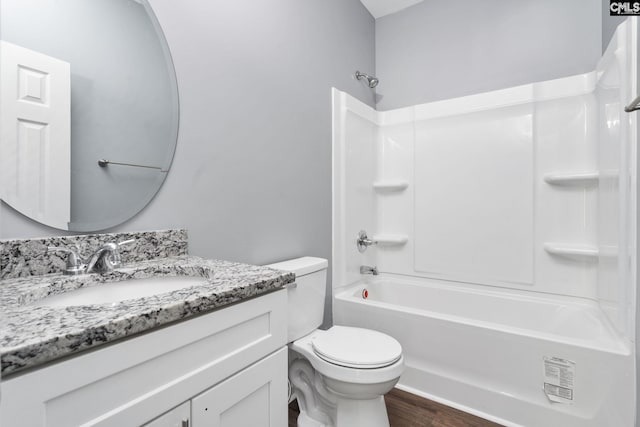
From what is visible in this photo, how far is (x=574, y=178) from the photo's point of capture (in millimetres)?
1778

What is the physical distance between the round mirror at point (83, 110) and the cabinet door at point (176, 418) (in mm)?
655

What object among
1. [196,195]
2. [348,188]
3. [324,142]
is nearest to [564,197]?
[348,188]

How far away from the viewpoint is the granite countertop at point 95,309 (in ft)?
1.51

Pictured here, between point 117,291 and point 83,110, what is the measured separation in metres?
0.58

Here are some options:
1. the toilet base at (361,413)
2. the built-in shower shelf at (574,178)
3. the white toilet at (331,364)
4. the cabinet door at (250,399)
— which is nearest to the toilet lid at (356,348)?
the white toilet at (331,364)

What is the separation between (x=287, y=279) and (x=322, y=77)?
5.05 feet

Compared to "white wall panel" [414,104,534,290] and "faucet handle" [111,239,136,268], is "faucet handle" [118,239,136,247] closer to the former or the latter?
"faucet handle" [111,239,136,268]

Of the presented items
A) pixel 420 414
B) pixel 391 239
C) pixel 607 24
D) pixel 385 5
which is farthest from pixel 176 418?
pixel 385 5

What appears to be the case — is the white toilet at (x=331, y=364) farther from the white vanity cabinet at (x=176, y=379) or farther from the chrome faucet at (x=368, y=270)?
the chrome faucet at (x=368, y=270)

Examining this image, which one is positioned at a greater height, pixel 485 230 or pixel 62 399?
pixel 485 230

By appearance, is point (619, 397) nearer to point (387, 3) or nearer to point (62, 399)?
point (62, 399)

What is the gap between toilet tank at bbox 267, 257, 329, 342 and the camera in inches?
57.2

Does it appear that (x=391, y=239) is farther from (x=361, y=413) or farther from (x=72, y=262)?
(x=72, y=262)

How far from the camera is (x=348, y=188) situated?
85.6 inches
